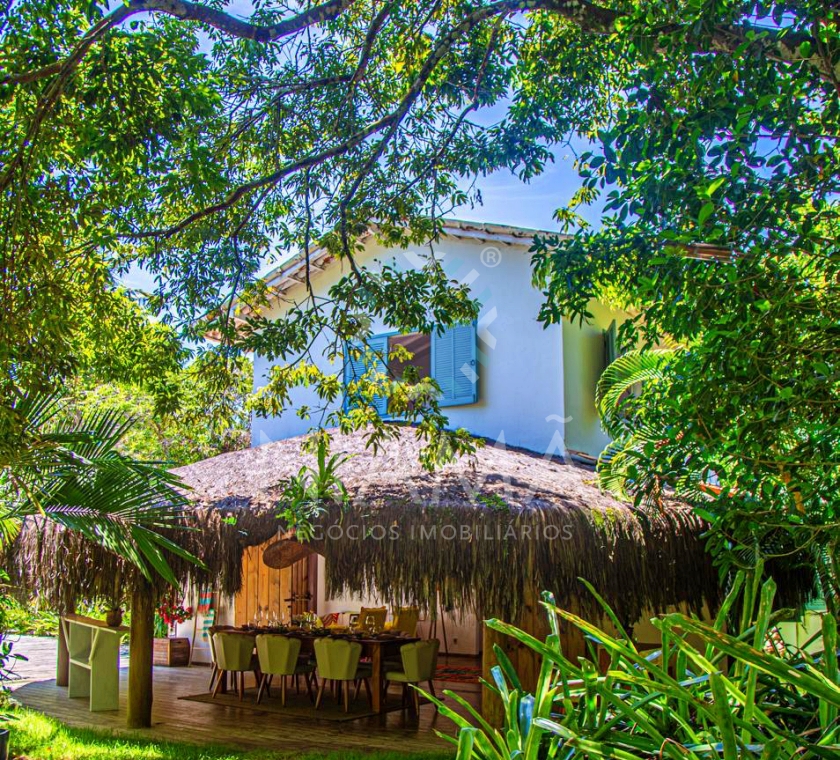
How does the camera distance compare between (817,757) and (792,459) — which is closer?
(817,757)

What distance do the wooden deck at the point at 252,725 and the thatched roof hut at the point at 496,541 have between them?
142 centimetres

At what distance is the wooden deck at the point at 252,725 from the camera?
8047 mm

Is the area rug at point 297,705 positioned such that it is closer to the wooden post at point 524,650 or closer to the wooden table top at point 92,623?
the wooden table top at point 92,623

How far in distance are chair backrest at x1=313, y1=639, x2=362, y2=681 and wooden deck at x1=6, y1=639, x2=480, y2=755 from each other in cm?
53

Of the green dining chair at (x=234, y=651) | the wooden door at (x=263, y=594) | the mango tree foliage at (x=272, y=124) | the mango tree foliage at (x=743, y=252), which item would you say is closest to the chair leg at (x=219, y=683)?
the green dining chair at (x=234, y=651)

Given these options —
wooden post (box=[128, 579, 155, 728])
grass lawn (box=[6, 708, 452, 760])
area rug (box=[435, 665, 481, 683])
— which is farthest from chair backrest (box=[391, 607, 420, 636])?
grass lawn (box=[6, 708, 452, 760])

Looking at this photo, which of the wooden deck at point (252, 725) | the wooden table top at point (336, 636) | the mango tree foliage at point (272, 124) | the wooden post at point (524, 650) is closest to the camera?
the mango tree foliage at point (272, 124)

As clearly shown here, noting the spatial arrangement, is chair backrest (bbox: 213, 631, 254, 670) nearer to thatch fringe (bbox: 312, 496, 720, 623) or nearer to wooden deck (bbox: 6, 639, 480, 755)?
wooden deck (bbox: 6, 639, 480, 755)

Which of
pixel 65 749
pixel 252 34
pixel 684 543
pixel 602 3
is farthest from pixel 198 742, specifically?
pixel 602 3

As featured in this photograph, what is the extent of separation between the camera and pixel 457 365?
1101 centimetres

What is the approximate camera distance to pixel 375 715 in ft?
30.8

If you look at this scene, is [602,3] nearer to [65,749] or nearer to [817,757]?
[817,757]

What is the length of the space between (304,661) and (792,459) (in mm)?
7717

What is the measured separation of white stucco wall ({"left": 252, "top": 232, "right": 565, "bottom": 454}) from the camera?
10.4 m
